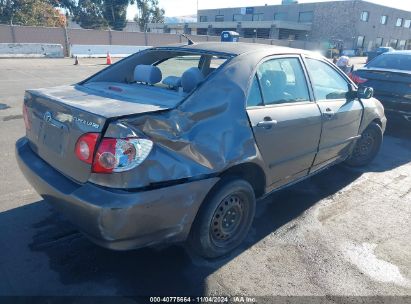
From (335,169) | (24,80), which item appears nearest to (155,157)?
(335,169)

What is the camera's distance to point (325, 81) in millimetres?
4012

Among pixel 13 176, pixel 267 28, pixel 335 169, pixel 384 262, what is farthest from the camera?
pixel 267 28

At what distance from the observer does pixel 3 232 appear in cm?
315

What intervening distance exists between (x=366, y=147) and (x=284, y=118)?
8.82 ft

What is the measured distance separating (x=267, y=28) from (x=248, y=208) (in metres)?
56.9

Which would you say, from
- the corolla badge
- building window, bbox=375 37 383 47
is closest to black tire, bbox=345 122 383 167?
the corolla badge

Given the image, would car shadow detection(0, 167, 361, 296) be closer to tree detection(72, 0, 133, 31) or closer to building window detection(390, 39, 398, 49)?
tree detection(72, 0, 133, 31)

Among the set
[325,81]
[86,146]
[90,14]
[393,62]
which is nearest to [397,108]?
[393,62]

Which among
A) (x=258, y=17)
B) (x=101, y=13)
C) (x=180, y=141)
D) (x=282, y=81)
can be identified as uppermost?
(x=258, y=17)

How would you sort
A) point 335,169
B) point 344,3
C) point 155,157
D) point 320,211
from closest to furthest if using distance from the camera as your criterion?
point 155,157 < point 320,211 < point 335,169 < point 344,3

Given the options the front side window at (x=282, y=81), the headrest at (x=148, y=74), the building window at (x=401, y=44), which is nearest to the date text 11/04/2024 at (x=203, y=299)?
the front side window at (x=282, y=81)

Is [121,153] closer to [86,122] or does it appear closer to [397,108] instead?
[86,122]

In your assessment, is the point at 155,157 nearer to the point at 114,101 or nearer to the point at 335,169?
the point at 114,101

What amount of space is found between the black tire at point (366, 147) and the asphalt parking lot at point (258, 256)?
882 mm
